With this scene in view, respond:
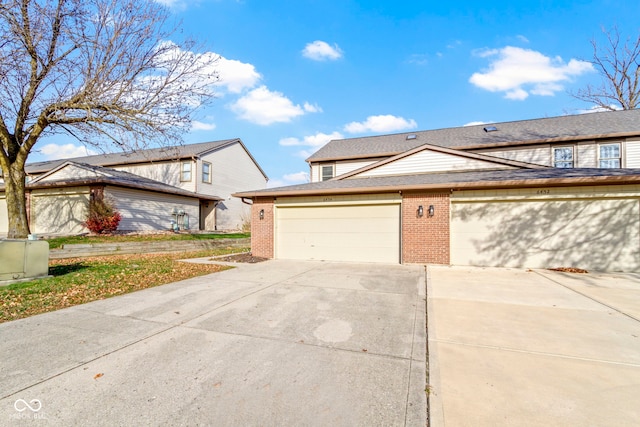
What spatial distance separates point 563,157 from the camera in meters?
14.6

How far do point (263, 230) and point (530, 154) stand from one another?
1424 cm

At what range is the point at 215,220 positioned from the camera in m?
23.4

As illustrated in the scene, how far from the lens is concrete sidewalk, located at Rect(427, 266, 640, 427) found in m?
2.30

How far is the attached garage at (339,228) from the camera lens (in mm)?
9938

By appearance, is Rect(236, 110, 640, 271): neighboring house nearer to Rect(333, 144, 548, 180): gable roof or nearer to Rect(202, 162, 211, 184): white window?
Rect(333, 144, 548, 180): gable roof

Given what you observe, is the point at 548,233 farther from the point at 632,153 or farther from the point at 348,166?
the point at 348,166

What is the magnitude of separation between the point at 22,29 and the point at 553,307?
15715 mm

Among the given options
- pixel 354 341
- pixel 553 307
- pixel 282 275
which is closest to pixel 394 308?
pixel 354 341

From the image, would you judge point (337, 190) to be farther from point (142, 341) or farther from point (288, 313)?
point (142, 341)

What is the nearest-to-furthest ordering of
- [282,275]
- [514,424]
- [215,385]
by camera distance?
[514,424] < [215,385] < [282,275]

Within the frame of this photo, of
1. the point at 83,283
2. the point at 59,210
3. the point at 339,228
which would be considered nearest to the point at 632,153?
the point at 339,228

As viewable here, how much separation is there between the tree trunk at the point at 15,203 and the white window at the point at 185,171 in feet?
33.3

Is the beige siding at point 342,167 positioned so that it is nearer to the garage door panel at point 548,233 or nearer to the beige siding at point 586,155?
the garage door panel at point 548,233

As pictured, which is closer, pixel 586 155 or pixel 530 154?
pixel 586 155
